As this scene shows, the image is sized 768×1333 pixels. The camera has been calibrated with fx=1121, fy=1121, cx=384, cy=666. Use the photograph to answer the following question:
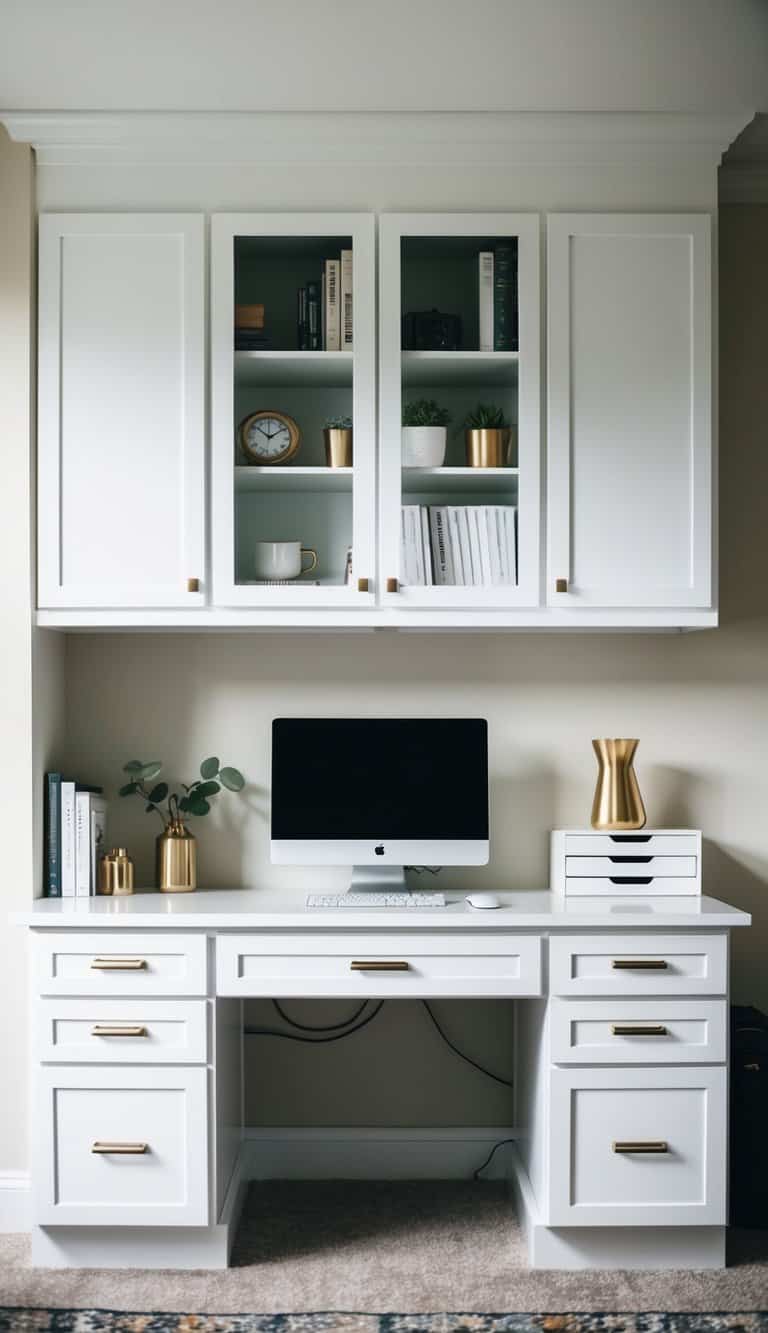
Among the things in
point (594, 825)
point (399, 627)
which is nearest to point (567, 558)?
point (399, 627)

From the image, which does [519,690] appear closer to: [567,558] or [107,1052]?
[567,558]

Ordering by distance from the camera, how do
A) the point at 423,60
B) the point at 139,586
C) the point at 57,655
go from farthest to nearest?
the point at 57,655 < the point at 139,586 < the point at 423,60

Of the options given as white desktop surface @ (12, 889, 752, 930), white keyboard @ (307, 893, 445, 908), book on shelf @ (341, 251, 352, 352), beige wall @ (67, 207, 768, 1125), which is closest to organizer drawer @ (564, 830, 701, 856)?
white desktop surface @ (12, 889, 752, 930)

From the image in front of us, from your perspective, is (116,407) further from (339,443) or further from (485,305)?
(485,305)

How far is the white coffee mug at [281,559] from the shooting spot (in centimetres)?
280

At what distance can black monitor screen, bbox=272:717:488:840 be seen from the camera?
115 inches

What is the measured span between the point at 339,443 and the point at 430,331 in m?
0.36

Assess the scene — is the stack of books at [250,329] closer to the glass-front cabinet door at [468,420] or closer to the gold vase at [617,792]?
the glass-front cabinet door at [468,420]

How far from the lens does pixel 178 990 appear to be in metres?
2.59

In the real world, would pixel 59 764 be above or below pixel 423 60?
below

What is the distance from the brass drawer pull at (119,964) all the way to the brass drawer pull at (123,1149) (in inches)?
15.4

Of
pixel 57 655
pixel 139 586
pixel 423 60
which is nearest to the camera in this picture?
pixel 423 60

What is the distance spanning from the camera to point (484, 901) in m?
2.73

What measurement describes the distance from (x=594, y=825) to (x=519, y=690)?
0.43m
